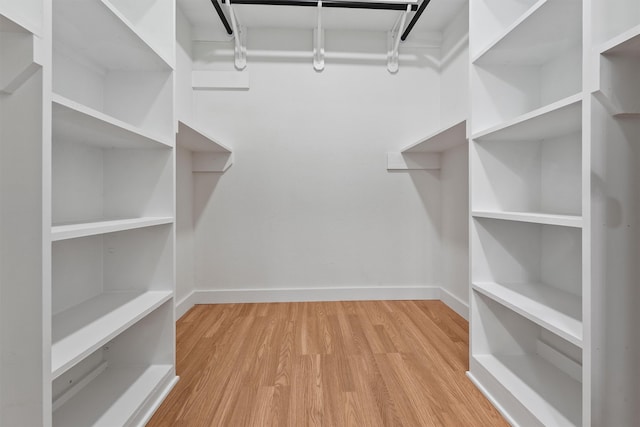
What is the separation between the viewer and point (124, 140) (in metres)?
1.11

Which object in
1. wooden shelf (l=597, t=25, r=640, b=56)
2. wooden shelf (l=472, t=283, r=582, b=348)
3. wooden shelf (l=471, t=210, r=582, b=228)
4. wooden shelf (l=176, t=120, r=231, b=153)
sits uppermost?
wooden shelf (l=176, t=120, r=231, b=153)

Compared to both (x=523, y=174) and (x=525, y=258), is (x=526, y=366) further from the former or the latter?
(x=523, y=174)

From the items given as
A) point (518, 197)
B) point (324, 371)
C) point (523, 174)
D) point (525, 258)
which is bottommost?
point (324, 371)

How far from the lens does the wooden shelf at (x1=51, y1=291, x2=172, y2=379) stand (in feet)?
2.58

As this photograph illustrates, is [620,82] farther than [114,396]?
No

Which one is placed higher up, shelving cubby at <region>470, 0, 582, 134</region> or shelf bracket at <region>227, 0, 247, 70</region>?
shelf bracket at <region>227, 0, 247, 70</region>

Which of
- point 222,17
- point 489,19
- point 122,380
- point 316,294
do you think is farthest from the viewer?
point 316,294

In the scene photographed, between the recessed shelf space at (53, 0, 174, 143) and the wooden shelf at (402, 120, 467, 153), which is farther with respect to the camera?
the wooden shelf at (402, 120, 467, 153)

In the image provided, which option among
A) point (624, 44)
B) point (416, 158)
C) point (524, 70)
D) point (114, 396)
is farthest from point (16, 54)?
point (416, 158)

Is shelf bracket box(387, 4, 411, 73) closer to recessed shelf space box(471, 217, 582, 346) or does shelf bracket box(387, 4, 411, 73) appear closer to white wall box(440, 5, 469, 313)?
white wall box(440, 5, 469, 313)

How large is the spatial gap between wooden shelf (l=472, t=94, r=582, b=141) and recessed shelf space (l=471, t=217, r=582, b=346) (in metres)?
0.37

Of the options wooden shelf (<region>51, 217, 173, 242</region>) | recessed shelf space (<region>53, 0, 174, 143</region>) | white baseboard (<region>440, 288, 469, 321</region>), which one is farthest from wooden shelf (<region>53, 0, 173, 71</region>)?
white baseboard (<region>440, 288, 469, 321</region>)

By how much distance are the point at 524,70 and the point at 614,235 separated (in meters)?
0.93

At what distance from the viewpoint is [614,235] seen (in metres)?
0.76
